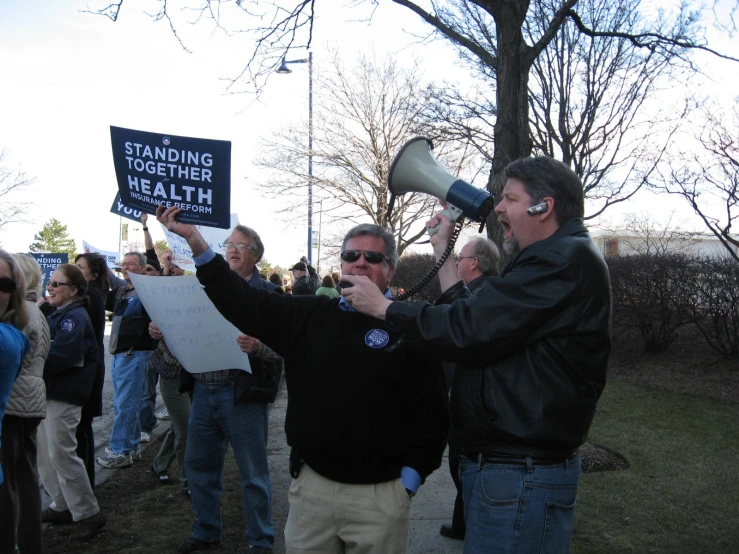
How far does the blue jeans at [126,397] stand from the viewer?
6.41 meters

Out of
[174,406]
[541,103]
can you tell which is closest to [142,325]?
[174,406]

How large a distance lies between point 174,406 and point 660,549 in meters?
3.81

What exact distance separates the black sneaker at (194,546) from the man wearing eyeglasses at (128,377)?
2382 millimetres

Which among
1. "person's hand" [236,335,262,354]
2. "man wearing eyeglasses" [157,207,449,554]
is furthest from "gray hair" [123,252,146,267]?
"man wearing eyeglasses" [157,207,449,554]

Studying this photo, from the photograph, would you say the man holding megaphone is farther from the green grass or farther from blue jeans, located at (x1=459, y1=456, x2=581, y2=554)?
the green grass

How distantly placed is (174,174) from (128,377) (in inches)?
153

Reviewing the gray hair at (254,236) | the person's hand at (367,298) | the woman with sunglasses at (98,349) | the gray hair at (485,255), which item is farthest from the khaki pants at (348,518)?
the woman with sunglasses at (98,349)

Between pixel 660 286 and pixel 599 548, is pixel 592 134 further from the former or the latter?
pixel 599 548

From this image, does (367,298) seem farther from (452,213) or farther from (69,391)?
(69,391)

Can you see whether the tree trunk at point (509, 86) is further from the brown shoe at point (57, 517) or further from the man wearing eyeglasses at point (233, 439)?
the brown shoe at point (57, 517)

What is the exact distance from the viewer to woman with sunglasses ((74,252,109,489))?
5016 millimetres

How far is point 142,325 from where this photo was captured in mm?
6551

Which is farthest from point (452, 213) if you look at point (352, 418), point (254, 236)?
point (254, 236)

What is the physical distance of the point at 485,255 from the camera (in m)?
4.63
